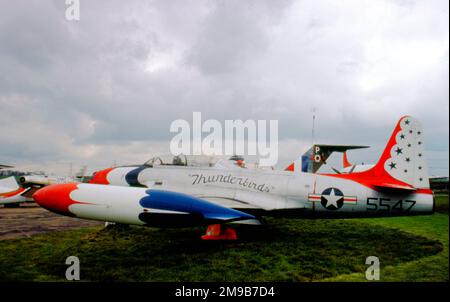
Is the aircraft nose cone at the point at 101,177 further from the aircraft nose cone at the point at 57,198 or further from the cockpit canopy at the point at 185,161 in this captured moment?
the aircraft nose cone at the point at 57,198

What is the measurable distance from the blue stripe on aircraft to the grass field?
0.94 metres

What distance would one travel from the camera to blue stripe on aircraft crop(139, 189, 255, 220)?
6230mm

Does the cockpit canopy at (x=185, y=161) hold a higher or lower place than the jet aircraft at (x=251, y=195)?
higher

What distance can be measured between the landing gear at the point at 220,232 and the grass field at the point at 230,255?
0.63ft

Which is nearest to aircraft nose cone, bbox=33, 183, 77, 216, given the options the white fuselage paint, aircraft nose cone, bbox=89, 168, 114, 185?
the white fuselage paint

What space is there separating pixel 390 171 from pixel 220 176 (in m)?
5.09

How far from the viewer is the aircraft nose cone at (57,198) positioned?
6.53m

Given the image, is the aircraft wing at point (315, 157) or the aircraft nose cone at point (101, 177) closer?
the aircraft nose cone at point (101, 177)

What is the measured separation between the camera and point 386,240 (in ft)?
26.6

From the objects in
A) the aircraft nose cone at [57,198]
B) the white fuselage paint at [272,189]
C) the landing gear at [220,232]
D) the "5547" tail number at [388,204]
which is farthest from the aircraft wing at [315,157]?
the aircraft nose cone at [57,198]

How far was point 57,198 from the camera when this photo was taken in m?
6.61

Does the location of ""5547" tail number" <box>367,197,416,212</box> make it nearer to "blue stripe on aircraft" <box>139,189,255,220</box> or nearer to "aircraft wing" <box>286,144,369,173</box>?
"blue stripe on aircraft" <box>139,189,255,220</box>

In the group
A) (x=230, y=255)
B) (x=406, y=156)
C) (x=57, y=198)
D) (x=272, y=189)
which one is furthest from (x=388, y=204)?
(x=57, y=198)
